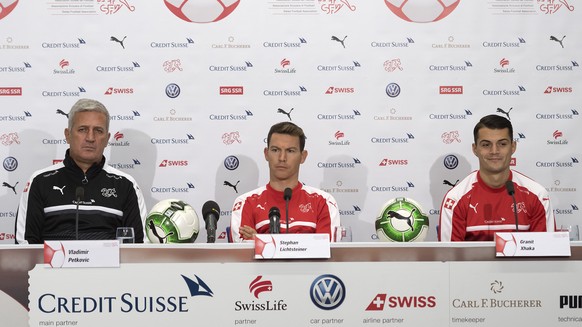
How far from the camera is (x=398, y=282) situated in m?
3.36

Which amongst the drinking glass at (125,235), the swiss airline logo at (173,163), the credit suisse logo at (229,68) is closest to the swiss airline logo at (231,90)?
the credit suisse logo at (229,68)

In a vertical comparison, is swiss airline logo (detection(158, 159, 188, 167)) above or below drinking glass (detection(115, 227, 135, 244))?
above

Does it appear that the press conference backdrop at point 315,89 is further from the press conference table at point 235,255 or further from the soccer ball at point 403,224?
the press conference table at point 235,255

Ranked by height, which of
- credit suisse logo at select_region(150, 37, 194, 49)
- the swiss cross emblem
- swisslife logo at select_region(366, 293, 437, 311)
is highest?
credit suisse logo at select_region(150, 37, 194, 49)

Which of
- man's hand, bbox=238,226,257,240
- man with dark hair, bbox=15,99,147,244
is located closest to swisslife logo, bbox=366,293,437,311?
man's hand, bbox=238,226,257,240

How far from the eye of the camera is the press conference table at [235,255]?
10.7 ft

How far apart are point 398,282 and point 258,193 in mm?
1464

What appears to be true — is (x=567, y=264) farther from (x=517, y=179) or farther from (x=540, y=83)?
(x=540, y=83)

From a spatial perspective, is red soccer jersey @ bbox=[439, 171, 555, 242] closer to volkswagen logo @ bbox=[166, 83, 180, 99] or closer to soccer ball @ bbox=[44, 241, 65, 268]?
volkswagen logo @ bbox=[166, 83, 180, 99]

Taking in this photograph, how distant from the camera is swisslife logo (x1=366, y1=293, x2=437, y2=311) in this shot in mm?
3350

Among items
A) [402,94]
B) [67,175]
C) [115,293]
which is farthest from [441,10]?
[115,293]

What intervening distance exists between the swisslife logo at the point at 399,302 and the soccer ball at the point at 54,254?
152cm

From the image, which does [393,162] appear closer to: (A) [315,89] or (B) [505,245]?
(A) [315,89]

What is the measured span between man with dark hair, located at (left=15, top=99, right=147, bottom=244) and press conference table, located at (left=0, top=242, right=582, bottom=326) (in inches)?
39.7
